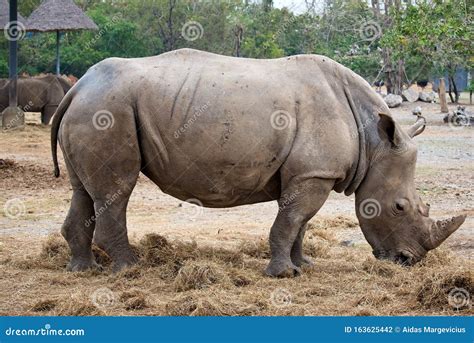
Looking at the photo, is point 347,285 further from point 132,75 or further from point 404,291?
point 132,75

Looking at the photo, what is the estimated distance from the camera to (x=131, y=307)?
6.98 m

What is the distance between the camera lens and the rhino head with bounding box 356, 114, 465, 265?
27.8ft

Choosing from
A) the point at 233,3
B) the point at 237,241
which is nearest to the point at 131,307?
the point at 237,241

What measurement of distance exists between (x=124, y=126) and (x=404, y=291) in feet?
8.76

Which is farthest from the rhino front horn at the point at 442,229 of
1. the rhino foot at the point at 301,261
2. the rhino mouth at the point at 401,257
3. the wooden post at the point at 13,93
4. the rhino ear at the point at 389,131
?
the wooden post at the point at 13,93
